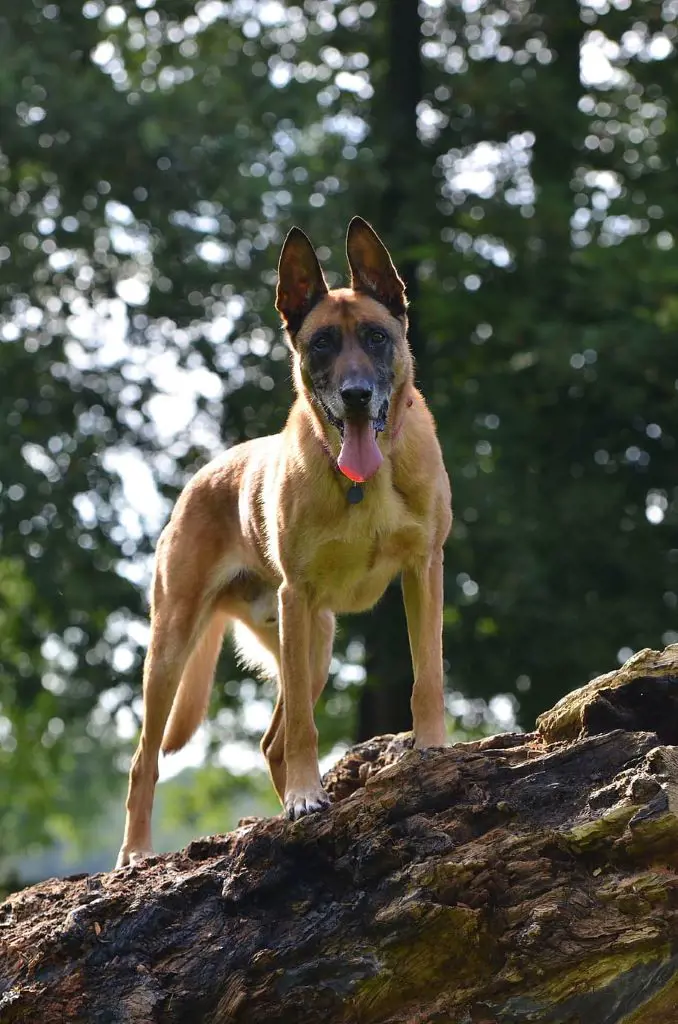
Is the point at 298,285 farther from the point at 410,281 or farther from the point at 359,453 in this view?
the point at 410,281

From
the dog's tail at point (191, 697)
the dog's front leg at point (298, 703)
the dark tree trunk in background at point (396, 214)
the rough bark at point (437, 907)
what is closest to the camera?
the rough bark at point (437, 907)

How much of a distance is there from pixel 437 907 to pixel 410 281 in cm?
1281

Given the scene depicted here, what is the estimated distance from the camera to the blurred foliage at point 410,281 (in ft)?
53.9

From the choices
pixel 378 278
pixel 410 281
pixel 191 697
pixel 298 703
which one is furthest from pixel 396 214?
pixel 298 703

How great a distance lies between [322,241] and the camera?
16.8 m

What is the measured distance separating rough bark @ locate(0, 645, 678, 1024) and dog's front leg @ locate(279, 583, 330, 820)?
0.89ft

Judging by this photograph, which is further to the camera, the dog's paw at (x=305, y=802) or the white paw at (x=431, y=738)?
the white paw at (x=431, y=738)

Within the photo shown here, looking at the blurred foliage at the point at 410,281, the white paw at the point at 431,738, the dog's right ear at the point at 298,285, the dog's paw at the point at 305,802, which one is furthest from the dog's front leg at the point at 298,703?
the blurred foliage at the point at 410,281

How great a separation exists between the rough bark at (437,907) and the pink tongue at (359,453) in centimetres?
135

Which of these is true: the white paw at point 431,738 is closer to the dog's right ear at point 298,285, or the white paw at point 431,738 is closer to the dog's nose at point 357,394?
the dog's nose at point 357,394

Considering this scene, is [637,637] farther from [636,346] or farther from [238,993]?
[238,993]

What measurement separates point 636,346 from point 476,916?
36.8ft

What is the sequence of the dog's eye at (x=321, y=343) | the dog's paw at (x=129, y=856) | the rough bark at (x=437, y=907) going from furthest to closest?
1. the dog's paw at (x=129, y=856)
2. the dog's eye at (x=321, y=343)
3. the rough bark at (x=437, y=907)

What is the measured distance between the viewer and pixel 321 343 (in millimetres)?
7062
